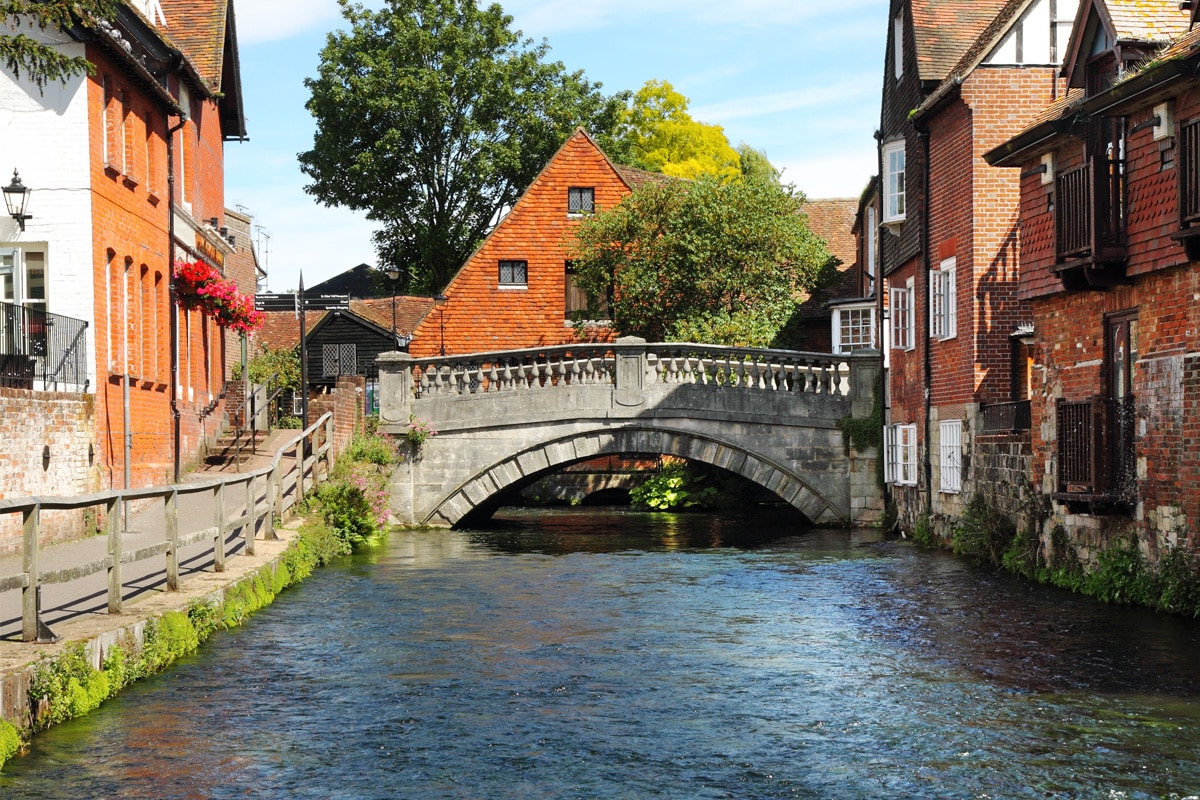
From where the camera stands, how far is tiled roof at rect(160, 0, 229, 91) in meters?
30.4

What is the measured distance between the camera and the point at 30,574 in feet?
30.0

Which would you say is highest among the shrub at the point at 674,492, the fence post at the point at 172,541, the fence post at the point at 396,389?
the fence post at the point at 396,389

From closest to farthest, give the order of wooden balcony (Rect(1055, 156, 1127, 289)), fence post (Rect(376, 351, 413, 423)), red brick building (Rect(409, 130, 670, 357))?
wooden balcony (Rect(1055, 156, 1127, 289))
fence post (Rect(376, 351, 413, 423))
red brick building (Rect(409, 130, 670, 357))

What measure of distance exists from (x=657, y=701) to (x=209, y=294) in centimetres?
1747

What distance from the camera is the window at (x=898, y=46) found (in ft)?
90.6

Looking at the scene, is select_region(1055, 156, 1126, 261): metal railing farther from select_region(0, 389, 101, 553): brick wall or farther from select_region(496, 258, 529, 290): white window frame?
select_region(496, 258, 529, 290): white window frame

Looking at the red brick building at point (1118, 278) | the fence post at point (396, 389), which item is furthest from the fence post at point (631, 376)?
the red brick building at point (1118, 278)

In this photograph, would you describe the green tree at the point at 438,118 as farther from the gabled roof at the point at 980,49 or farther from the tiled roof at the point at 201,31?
the gabled roof at the point at 980,49

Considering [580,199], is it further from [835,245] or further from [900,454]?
[900,454]

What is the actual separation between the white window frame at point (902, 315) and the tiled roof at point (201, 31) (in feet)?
46.9

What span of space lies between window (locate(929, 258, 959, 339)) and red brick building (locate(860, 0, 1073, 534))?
0.03 meters

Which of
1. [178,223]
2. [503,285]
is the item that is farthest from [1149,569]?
[503,285]

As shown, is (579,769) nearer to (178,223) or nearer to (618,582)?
(618,582)

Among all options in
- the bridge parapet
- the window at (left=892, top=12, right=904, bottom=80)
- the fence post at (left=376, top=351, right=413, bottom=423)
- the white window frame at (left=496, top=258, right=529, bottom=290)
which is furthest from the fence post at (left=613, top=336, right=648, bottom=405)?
the white window frame at (left=496, top=258, right=529, bottom=290)
